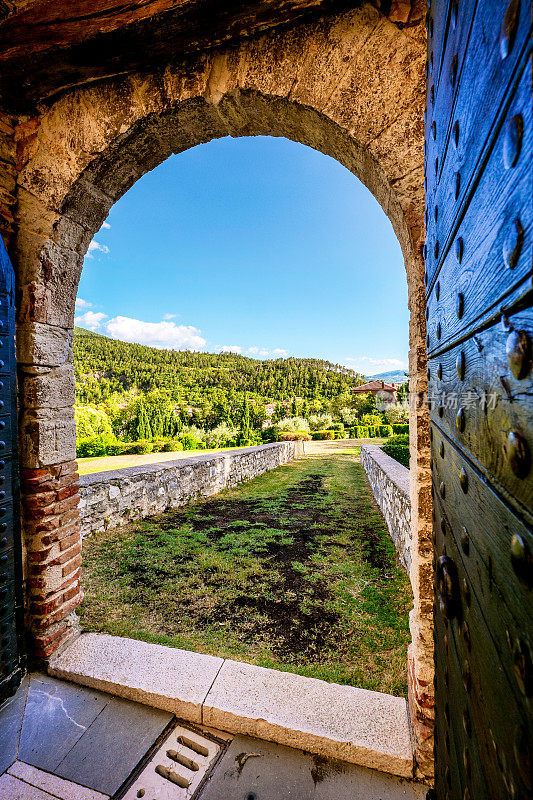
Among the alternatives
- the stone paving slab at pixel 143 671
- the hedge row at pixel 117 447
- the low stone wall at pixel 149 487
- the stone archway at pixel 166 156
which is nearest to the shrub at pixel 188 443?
the hedge row at pixel 117 447

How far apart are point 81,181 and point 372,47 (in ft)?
6.33

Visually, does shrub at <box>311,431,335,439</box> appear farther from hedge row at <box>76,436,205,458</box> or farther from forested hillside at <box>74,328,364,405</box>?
forested hillside at <box>74,328,364,405</box>

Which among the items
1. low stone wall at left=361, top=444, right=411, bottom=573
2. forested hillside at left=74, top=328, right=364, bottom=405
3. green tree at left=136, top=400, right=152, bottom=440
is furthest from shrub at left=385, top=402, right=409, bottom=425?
low stone wall at left=361, top=444, right=411, bottom=573

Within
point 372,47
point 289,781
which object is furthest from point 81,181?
point 289,781

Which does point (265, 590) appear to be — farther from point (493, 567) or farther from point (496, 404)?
point (496, 404)

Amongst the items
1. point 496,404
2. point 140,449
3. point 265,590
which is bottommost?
point 140,449

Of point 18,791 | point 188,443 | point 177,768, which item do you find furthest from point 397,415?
point 18,791

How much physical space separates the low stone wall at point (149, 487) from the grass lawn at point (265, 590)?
8.7 inches

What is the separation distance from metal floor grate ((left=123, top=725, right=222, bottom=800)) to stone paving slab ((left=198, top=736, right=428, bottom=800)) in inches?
2.8

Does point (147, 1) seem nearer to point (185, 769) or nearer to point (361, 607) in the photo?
point (185, 769)

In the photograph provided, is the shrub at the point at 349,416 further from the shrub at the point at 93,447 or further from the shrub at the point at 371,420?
the shrub at the point at 93,447

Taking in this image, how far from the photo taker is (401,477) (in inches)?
181

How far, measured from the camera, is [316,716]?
1.75 metres

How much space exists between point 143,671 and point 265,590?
4.59ft
